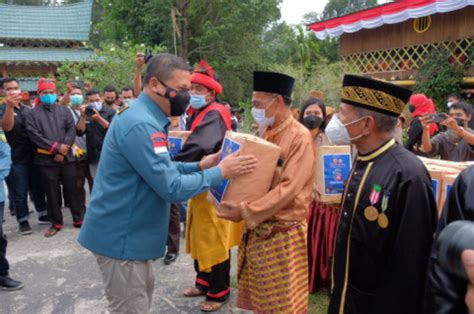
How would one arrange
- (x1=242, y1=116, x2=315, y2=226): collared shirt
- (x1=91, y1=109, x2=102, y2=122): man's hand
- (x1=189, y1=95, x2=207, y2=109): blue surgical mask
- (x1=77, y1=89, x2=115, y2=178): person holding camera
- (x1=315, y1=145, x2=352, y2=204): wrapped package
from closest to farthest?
(x1=242, y1=116, x2=315, y2=226): collared shirt → (x1=315, y1=145, x2=352, y2=204): wrapped package → (x1=189, y1=95, x2=207, y2=109): blue surgical mask → (x1=91, y1=109, x2=102, y2=122): man's hand → (x1=77, y1=89, x2=115, y2=178): person holding camera

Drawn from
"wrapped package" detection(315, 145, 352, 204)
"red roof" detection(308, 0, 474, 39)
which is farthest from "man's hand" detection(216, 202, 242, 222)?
"red roof" detection(308, 0, 474, 39)

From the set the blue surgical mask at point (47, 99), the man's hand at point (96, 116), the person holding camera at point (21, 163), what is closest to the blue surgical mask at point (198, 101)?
the man's hand at point (96, 116)

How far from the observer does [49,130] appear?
18.4ft

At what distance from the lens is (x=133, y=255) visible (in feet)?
7.35

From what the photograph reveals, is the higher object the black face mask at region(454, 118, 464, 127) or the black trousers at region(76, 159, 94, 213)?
the black face mask at region(454, 118, 464, 127)

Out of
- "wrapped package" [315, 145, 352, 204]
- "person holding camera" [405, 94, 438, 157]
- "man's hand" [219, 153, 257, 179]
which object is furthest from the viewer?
"person holding camera" [405, 94, 438, 157]

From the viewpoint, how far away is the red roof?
11.4 meters

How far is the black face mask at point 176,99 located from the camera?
2.29 metres

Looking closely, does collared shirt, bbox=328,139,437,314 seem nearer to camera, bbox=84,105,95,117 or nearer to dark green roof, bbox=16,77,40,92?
camera, bbox=84,105,95,117

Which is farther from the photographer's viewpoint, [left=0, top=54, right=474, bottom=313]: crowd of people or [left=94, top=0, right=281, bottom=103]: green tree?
[left=94, top=0, right=281, bottom=103]: green tree

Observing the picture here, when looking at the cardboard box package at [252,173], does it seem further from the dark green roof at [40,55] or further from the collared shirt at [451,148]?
the dark green roof at [40,55]

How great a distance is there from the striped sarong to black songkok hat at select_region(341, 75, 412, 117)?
100 cm

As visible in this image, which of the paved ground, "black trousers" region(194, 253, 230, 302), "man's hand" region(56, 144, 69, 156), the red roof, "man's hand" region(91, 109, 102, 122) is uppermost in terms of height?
the red roof

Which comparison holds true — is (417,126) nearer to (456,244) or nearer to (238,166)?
(238,166)
